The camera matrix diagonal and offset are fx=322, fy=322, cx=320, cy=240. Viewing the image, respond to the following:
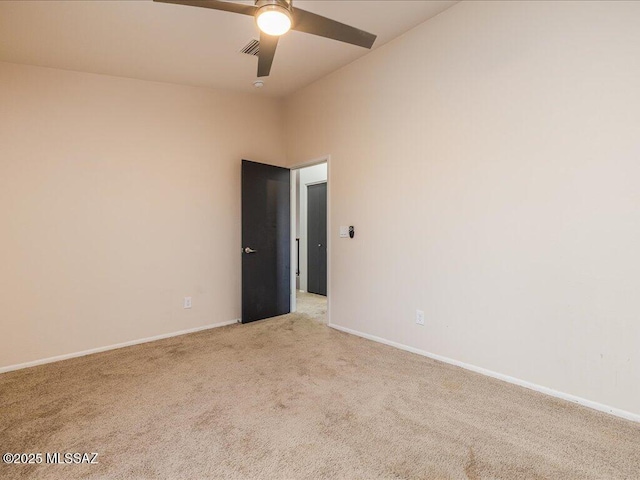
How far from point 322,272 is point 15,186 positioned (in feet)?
13.4

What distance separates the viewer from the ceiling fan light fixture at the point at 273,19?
179cm

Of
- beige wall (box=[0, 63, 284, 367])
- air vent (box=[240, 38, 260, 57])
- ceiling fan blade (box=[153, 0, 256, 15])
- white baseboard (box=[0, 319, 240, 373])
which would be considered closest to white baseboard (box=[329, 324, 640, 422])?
white baseboard (box=[0, 319, 240, 373])

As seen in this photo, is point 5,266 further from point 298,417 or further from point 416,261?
point 416,261

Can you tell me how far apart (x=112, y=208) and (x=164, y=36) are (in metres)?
1.67

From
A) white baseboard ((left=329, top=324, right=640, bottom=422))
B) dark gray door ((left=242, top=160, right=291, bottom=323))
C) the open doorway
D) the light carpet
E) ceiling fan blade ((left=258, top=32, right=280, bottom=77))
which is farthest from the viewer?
the open doorway

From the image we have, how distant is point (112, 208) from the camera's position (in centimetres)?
322

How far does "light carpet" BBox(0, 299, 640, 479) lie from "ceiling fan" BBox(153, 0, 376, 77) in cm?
233

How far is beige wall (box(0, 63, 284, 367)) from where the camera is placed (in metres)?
2.82

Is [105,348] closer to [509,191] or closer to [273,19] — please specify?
[273,19]

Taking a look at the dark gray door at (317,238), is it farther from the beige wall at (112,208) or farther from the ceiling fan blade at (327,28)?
the ceiling fan blade at (327,28)

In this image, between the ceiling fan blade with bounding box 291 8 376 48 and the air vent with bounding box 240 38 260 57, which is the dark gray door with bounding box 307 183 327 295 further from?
the ceiling fan blade with bounding box 291 8 376 48

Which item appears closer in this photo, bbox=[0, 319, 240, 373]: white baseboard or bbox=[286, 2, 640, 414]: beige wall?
bbox=[286, 2, 640, 414]: beige wall

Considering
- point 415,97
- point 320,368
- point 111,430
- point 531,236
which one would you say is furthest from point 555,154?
point 111,430

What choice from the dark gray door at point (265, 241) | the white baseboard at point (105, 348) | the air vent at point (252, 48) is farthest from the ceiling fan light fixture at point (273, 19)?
the white baseboard at point (105, 348)
